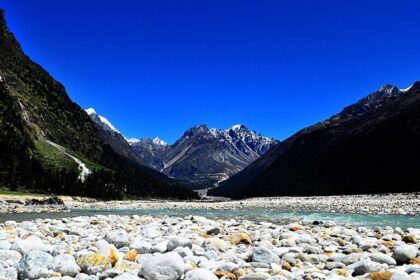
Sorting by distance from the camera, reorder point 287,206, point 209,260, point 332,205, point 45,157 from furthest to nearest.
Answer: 1. point 45,157
2. point 287,206
3. point 332,205
4. point 209,260

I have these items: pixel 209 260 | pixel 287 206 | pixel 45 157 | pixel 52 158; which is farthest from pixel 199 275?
pixel 52 158

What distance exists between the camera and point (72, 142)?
18775 cm

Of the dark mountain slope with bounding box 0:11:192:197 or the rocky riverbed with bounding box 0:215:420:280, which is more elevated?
the dark mountain slope with bounding box 0:11:192:197

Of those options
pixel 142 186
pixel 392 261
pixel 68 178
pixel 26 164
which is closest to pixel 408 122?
pixel 142 186

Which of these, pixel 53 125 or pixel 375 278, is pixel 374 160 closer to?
pixel 53 125

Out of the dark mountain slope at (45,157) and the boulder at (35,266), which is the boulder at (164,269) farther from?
the dark mountain slope at (45,157)

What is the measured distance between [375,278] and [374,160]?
166 meters

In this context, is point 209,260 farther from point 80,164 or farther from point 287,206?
point 80,164

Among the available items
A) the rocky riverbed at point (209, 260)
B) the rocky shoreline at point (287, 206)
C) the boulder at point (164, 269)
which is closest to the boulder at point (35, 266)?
the rocky riverbed at point (209, 260)

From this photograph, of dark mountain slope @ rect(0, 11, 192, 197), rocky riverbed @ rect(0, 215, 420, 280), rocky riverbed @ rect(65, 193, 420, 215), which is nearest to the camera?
rocky riverbed @ rect(0, 215, 420, 280)

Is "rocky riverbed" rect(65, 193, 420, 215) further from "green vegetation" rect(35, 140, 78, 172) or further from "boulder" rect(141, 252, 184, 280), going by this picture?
"green vegetation" rect(35, 140, 78, 172)

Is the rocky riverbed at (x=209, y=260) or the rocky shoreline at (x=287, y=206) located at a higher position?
the rocky shoreline at (x=287, y=206)

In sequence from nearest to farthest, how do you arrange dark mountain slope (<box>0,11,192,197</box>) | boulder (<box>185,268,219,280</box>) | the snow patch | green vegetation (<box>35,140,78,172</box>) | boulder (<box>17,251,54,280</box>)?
boulder (<box>185,268,219,280</box>) < boulder (<box>17,251,54,280</box>) < dark mountain slope (<box>0,11,192,197</box>) < green vegetation (<box>35,140,78,172</box>) < the snow patch

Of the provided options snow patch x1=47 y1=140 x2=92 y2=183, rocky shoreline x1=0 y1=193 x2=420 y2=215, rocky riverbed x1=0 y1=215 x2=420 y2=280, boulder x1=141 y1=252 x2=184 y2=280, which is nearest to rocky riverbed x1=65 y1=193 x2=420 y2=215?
rocky shoreline x1=0 y1=193 x2=420 y2=215
